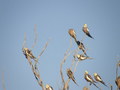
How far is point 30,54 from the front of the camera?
10.2 ft

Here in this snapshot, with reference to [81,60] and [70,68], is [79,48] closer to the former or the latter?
[81,60]

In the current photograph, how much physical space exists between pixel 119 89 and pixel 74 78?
32.1 inches

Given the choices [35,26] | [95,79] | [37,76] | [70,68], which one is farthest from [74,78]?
[35,26]

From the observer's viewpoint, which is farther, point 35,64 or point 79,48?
point 79,48

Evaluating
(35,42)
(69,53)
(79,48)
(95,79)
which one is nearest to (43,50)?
(35,42)

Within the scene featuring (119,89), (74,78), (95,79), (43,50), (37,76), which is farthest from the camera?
(95,79)

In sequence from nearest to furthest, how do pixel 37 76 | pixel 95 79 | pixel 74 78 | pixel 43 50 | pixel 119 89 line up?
pixel 119 89 → pixel 37 76 → pixel 43 50 → pixel 74 78 → pixel 95 79

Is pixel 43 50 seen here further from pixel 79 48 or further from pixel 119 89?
pixel 119 89

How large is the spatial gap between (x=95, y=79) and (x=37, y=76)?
114 centimetres

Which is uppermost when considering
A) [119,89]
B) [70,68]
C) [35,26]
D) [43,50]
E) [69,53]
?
[35,26]

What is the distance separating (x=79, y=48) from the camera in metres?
3.33

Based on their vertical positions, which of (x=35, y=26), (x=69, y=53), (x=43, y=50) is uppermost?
(x=35, y=26)

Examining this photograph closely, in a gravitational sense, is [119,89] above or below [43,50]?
below

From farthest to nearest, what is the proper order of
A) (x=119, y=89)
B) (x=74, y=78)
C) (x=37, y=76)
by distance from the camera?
1. (x=74, y=78)
2. (x=37, y=76)
3. (x=119, y=89)
